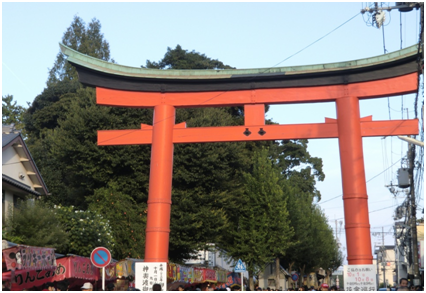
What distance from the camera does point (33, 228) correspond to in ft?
55.2

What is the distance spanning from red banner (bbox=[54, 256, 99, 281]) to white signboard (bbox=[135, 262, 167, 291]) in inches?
73.9

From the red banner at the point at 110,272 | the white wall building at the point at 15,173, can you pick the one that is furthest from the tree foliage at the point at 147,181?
the red banner at the point at 110,272

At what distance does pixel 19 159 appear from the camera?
20750 millimetres

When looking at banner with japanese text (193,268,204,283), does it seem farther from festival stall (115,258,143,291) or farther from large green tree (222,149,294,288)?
festival stall (115,258,143,291)

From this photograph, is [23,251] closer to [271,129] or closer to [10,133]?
[271,129]

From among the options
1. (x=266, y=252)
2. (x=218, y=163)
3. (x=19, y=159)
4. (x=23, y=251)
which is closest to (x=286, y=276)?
(x=266, y=252)

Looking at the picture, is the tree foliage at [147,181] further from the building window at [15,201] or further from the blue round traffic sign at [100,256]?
the blue round traffic sign at [100,256]

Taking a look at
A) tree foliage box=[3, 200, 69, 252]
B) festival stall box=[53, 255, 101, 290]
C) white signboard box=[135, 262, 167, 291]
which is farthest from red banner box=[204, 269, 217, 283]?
white signboard box=[135, 262, 167, 291]

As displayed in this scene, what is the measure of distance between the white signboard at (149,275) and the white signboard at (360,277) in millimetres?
5143

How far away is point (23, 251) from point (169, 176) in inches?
217

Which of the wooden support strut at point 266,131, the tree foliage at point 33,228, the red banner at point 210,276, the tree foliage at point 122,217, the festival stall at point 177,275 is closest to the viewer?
the wooden support strut at point 266,131

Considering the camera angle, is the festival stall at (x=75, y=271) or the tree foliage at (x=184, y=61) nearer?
the festival stall at (x=75, y=271)

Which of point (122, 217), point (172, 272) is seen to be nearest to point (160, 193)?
point (172, 272)

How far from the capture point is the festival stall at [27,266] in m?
11.8
